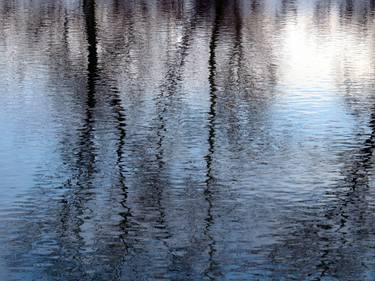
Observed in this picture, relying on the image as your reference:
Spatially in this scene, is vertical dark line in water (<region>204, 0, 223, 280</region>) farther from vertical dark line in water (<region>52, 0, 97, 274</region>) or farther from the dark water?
vertical dark line in water (<region>52, 0, 97, 274</region>)

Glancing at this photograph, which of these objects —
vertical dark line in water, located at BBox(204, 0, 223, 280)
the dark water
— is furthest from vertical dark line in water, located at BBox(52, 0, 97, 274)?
vertical dark line in water, located at BBox(204, 0, 223, 280)

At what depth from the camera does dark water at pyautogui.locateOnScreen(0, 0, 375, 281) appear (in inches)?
501

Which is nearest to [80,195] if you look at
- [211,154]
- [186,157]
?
[186,157]

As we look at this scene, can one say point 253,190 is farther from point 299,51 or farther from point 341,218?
point 299,51

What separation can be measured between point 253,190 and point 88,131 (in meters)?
5.50

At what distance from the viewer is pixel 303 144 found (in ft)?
62.4

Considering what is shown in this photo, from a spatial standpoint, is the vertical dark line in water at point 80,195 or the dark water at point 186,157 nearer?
the dark water at point 186,157

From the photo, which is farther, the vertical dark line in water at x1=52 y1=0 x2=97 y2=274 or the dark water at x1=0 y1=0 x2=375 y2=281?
the vertical dark line in water at x1=52 y1=0 x2=97 y2=274

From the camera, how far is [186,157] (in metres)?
18.0

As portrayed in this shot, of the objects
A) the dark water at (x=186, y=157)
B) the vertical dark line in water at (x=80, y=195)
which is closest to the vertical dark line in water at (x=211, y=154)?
the dark water at (x=186, y=157)

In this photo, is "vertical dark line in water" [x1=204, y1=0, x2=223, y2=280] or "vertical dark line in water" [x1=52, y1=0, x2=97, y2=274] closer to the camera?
"vertical dark line in water" [x1=204, y1=0, x2=223, y2=280]

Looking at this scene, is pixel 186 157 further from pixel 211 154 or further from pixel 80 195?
pixel 80 195

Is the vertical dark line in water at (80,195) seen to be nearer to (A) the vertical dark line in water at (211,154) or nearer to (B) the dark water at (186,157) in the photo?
(B) the dark water at (186,157)

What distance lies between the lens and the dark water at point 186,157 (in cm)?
1272
